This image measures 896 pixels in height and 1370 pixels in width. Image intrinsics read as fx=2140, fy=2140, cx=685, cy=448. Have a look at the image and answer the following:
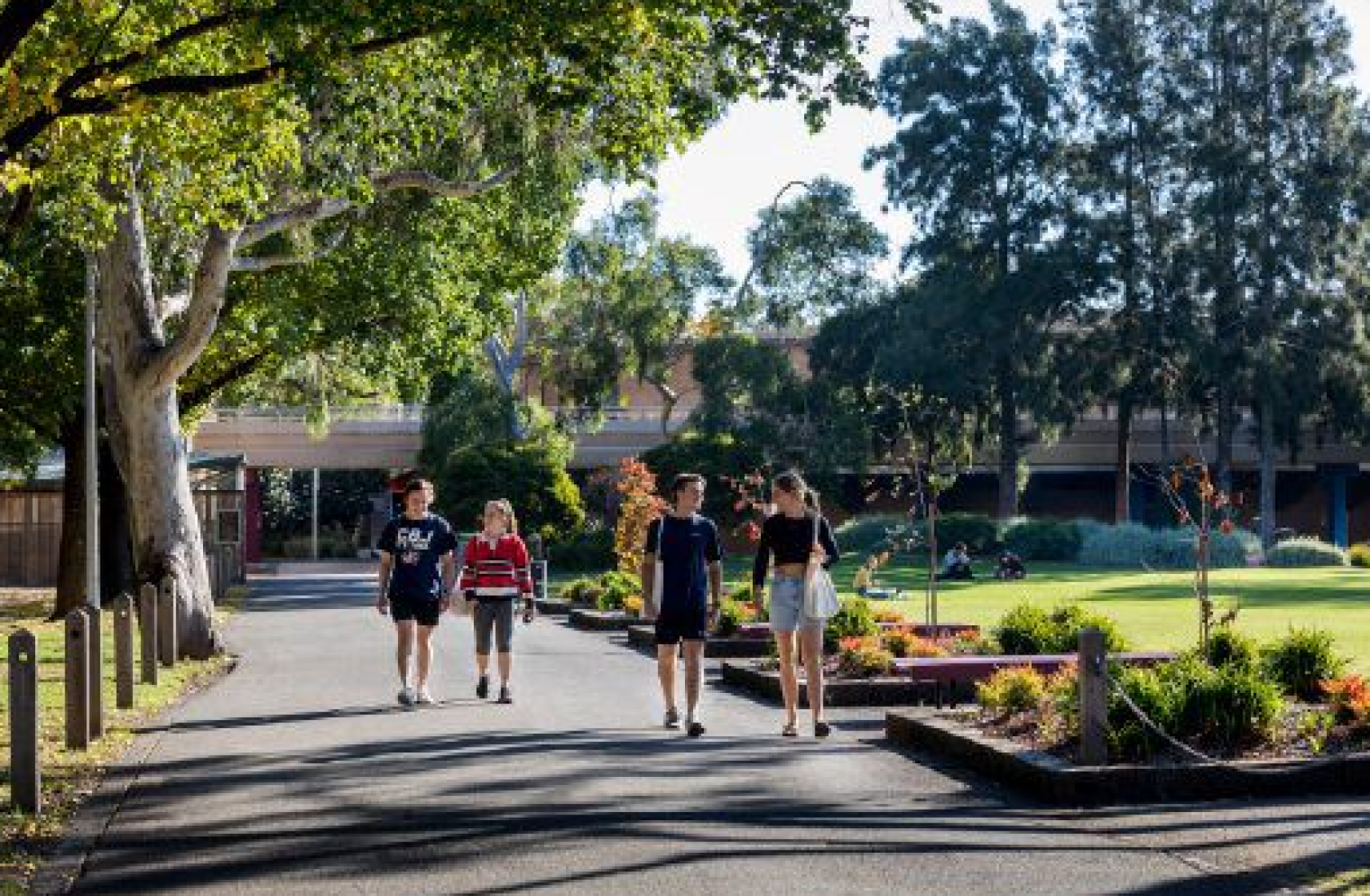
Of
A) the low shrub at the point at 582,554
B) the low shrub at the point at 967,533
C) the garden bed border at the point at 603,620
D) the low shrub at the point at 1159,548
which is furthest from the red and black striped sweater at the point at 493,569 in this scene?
the low shrub at the point at 967,533

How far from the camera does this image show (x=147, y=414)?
24438 millimetres

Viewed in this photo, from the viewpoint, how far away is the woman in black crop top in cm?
1416

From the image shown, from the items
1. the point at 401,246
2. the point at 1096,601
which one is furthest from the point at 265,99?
the point at 1096,601

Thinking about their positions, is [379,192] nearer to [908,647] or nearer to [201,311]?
[201,311]

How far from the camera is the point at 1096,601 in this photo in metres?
36.0

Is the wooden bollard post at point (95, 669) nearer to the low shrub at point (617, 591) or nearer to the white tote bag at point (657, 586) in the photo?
the white tote bag at point (657, 586)

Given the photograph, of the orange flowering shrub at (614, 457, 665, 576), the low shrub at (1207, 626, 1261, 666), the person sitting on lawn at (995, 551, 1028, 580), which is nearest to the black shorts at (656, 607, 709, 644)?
the low shrub at (1207, 626, 1261, 666)

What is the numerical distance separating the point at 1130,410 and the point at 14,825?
2455 inches

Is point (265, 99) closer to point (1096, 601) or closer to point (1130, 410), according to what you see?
point (1096, 601)

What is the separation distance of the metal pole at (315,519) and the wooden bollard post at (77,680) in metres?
60.7

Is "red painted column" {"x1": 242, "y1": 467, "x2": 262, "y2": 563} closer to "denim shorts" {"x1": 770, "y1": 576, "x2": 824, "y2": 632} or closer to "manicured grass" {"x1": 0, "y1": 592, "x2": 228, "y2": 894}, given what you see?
"manicured grass" {"x1": 0, "y1": 592, "x2": 228, "y2": 894}

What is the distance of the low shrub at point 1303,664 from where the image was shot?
14195mm

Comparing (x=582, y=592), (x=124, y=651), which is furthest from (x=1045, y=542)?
(x=124, y=651)

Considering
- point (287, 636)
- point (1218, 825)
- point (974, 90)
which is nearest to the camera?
point (1218, 825)
